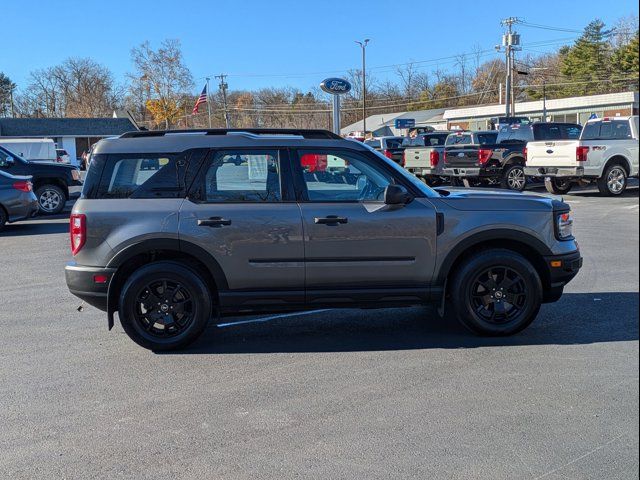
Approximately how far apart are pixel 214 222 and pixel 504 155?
15.9m

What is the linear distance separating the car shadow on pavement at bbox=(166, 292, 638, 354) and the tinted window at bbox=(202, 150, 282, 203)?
52.5 inches

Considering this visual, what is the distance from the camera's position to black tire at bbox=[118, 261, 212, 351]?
17.3 feet

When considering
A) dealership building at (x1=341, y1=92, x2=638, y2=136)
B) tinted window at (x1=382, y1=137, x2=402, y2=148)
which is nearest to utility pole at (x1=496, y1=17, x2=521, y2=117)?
dealership building at (x1=341, y1=92, x2=638, y2=136)

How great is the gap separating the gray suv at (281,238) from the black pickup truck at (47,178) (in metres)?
12.0

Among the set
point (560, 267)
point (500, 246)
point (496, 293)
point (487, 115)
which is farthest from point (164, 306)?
point (487, 115)

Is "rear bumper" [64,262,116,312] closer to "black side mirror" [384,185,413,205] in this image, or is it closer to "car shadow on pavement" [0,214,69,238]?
"black side mirror" [384,185,413,205]

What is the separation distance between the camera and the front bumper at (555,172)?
16.8 metres

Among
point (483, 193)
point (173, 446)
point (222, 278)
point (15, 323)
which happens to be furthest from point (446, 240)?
point (15, 323)

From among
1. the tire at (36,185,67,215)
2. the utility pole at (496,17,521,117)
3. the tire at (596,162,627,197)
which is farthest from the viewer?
the utility pole at (496,17,521,117)

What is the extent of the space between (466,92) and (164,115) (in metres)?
62.5

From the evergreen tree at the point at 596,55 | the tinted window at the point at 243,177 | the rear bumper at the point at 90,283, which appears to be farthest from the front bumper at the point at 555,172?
the rear bumper at the point at 90,283

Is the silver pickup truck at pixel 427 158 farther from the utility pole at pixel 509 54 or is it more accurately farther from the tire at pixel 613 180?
the utility pole at pixel 509 54

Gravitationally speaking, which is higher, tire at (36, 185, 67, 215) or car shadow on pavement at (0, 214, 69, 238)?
tire at (36, 185, 67, 215)

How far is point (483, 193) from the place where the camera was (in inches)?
228
